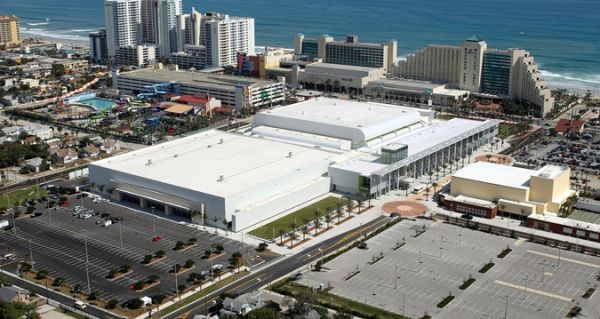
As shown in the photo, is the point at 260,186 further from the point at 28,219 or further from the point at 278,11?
the point at 278,11

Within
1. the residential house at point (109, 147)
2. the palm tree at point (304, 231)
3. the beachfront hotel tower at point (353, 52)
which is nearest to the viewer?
the palm tree at point (304, 231)

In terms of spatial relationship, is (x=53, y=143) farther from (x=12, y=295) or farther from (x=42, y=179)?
(x=12, y=295)

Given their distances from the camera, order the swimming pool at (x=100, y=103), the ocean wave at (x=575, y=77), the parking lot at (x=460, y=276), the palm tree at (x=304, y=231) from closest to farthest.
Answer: the parking lot at (x=460, y=276) < the palm tree at (x=304, y=231) < the swimming pool at (x=100, y=103) < the ocean wave at (x=575, y=77)


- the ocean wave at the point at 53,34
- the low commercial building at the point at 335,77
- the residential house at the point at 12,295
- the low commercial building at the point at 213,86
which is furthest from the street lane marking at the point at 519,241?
the ocean wave at the point at 53,34

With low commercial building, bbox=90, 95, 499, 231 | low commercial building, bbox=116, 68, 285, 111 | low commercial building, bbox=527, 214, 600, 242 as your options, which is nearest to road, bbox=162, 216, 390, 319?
low commercial building, bbox=90, 95, 499, 231

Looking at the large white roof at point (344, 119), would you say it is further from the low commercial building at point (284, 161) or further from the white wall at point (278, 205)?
the white wall at point (278, 205)

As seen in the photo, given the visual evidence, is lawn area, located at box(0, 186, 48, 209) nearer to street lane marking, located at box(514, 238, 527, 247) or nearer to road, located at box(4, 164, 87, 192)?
road, located at box(4, 164, 87, 192)
